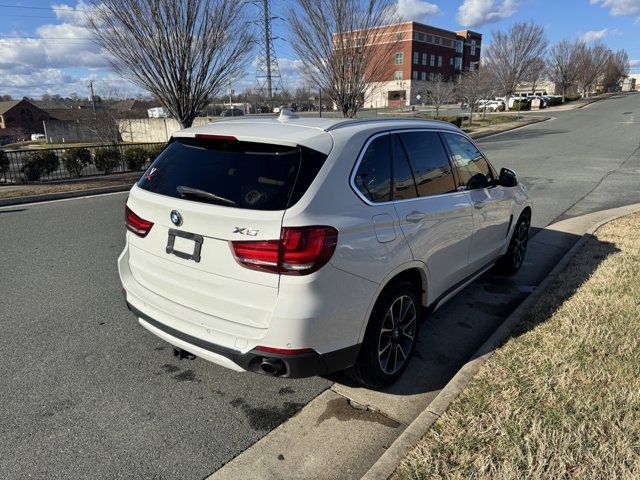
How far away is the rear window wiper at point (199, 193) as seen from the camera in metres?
2.67

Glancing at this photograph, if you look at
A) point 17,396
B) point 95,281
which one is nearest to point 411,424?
point 17,396

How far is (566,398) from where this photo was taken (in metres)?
2.85

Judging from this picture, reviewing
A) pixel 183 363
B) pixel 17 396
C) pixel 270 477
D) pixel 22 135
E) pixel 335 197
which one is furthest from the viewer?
pixel 22 135

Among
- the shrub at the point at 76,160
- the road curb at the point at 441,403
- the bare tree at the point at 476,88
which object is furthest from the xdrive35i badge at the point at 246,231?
the bare tree at the point at 476,88

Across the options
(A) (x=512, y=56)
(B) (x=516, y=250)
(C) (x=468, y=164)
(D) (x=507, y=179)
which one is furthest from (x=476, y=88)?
(C) (x=468, y=164)

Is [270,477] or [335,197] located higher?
[335,197]

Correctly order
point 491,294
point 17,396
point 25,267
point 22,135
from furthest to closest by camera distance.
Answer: point 22,135 → point 25,267 → point 491,294 → point 17,396

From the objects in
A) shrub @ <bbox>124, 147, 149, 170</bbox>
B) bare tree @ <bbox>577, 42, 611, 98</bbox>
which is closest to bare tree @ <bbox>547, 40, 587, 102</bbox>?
bare tree @ <bbox>577, 42, 611, 98</bbox>

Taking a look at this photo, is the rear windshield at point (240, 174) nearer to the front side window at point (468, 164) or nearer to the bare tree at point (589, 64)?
the front side window at point (468, 164)

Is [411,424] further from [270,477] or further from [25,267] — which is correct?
[25,267]

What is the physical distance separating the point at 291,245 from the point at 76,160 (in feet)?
45.6

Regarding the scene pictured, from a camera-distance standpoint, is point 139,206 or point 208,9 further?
point 208,9

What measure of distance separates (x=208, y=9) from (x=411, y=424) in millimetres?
12684

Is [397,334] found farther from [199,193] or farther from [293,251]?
[199,193]
